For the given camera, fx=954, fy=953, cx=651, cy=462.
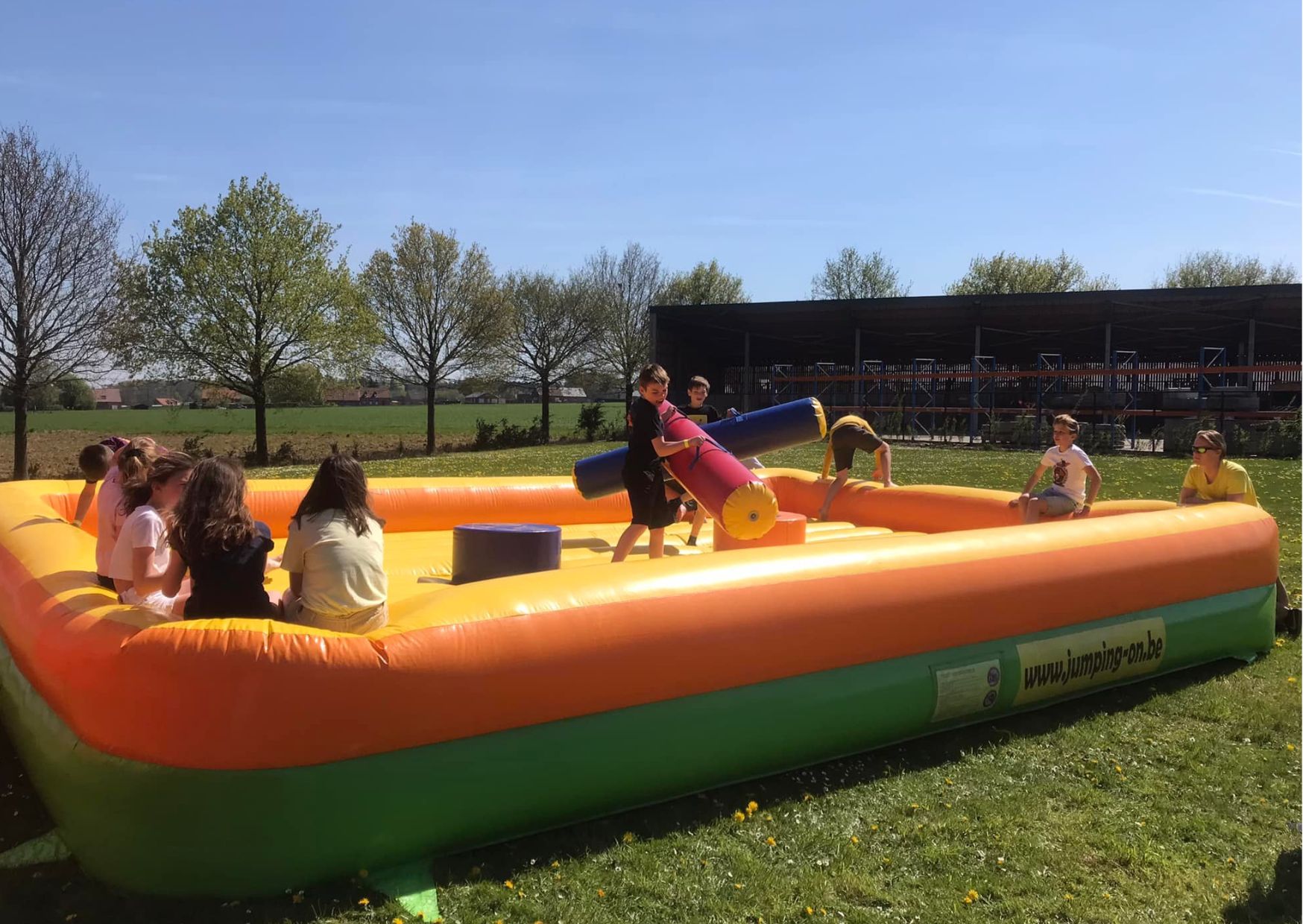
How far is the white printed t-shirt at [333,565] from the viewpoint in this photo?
3455 millimetres

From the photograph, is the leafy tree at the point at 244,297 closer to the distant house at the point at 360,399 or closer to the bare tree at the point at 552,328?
the bare tree at the point at 552,328

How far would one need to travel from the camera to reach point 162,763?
2.98 meters

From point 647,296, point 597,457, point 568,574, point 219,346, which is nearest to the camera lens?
point 568,574

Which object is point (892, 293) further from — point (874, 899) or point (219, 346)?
point (874, 899)

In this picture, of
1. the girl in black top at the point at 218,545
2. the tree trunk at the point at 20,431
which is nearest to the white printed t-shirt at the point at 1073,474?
the girl in black top at the point at 218,545

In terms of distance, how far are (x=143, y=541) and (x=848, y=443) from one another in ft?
20.8

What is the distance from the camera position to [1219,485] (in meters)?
6.25

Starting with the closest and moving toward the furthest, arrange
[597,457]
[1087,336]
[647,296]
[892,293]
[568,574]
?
1. [568,574]
2. [597,457]
3. [1087,336]
4. [647,296]
5. [892,293]

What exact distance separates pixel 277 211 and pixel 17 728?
20541 mm

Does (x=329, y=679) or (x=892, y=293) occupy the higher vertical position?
(x=892, y=293)

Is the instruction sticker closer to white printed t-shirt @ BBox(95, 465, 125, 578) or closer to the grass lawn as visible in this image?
the grass lawn

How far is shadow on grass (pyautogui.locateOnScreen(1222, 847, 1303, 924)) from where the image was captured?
3051 millimetres

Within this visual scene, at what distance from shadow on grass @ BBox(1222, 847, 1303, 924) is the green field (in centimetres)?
2791

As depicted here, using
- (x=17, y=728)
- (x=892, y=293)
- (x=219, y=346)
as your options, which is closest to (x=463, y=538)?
(x=17, y=728)
